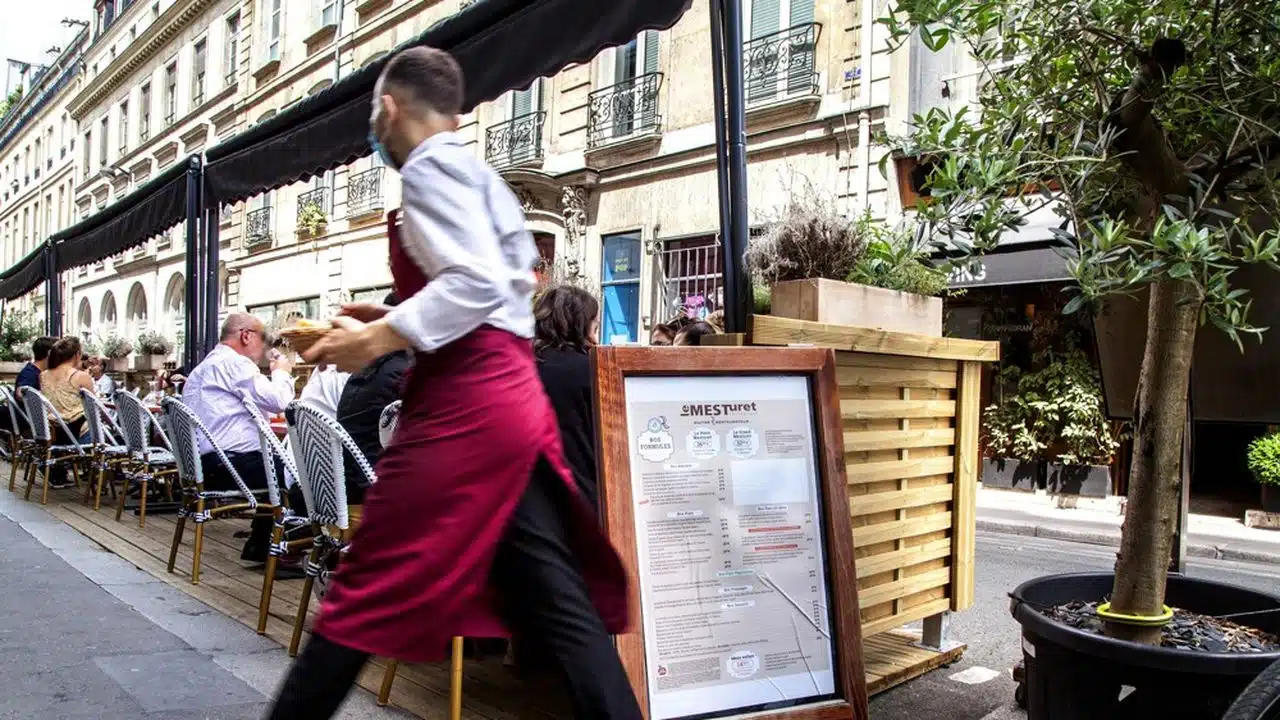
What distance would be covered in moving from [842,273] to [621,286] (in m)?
13.5

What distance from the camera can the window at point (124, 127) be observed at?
123 feet

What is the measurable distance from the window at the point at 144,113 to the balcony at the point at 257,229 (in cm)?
1057

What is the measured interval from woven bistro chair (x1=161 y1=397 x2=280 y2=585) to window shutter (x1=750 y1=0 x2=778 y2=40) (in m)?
10.8

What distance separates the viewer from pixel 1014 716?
133 inches

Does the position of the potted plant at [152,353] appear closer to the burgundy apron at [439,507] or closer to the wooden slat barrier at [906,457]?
the wooden slat barrier at [906,457]

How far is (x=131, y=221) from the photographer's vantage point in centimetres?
1009

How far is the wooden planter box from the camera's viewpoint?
10.9 ft

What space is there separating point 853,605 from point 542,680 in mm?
1329

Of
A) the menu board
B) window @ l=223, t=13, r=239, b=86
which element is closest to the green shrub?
the menu board

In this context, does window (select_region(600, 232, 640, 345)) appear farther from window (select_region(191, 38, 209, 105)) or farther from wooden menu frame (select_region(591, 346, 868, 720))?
window (select_region(191, 38, 209, 105))

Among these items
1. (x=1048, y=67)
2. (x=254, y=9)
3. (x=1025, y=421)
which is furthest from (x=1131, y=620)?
(x=254, y=9)

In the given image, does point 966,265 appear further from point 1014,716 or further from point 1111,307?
point 1014,716

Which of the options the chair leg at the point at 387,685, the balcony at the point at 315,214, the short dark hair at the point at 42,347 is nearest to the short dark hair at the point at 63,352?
the short dark hair at the point at 42,347

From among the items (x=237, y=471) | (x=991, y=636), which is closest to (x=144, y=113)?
(x=237, y=471)
